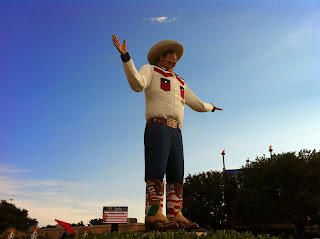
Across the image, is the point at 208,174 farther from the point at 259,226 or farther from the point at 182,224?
the point at 182,224

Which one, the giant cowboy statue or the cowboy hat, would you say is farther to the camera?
the cowboy hat

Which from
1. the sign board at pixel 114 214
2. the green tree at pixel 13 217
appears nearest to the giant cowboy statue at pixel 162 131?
the sign board at pixel 114 214

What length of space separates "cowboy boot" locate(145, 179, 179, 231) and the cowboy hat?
3570mm

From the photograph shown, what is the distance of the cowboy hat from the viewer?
8.48 m

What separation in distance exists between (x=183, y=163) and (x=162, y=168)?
97 cm

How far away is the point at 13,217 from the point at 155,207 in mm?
34253

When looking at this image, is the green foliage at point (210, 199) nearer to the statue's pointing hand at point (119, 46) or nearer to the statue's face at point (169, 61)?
the statue's face at point (169, 61)

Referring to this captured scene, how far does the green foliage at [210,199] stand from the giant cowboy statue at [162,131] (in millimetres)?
20258

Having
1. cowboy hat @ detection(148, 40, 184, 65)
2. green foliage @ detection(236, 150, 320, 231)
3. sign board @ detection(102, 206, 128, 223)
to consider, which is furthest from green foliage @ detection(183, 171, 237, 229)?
cowboy hat @ detection(148, 40, 184, 65)

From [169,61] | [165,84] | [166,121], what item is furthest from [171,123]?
[169,61]

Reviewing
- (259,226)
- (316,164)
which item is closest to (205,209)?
(259,226)

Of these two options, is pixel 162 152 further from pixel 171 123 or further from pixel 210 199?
pixel 210 199

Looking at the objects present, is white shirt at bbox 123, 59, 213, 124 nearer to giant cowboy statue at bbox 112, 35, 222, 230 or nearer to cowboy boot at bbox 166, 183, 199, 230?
giant cowboy statue at bbox 112, 35, 222, 230

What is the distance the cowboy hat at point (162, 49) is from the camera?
27.8 ft
